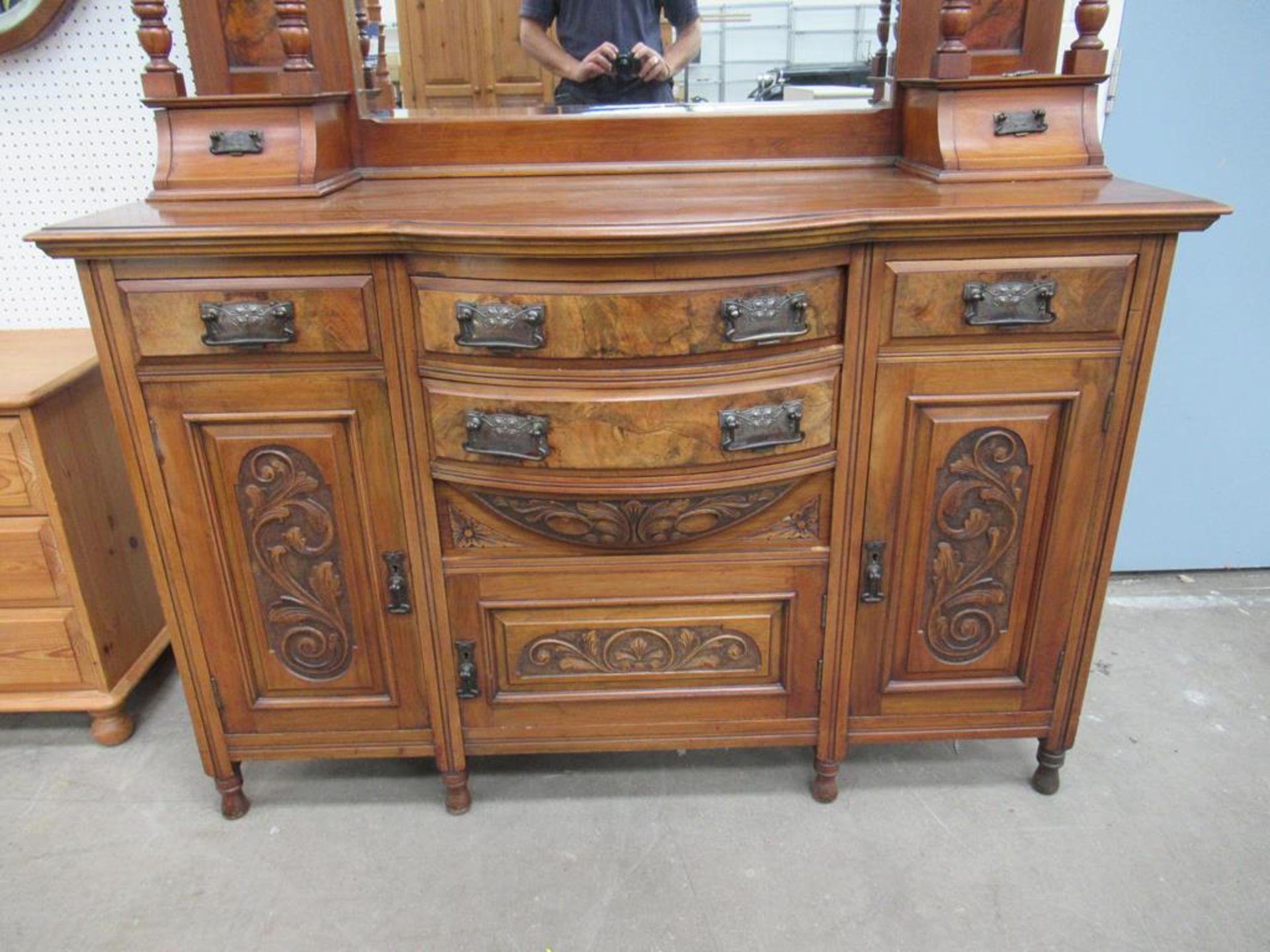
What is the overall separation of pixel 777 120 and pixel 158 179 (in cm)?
110

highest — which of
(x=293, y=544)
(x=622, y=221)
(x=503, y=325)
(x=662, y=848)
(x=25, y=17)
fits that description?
(x=25, y=17)

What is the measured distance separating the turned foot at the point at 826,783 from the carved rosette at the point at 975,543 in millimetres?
295

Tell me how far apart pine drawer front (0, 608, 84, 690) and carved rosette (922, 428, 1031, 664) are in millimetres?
1677

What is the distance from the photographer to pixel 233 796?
A: 5.54ft

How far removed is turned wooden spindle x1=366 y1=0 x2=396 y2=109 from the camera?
1670 millimetres

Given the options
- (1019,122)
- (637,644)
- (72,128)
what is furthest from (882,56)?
(72,128)

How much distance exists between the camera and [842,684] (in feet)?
5.25

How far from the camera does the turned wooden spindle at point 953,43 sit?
4.87 ft

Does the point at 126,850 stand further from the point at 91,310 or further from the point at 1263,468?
the point at 1263,468

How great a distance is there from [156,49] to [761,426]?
116cm

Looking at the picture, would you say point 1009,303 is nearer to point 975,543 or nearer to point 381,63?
point 975,543

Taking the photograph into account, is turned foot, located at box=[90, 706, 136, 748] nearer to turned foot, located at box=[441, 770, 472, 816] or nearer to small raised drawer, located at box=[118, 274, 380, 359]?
turned foot, located at box=[441, 770, 472, 816]

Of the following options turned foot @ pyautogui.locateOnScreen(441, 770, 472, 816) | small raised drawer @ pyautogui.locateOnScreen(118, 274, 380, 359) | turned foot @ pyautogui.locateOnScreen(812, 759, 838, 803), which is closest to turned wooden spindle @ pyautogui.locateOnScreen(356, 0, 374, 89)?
small raised drawer @ pyautogui.locateOnScreen(118, 274, 380, 359)

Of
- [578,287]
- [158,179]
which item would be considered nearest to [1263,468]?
[578,287]
